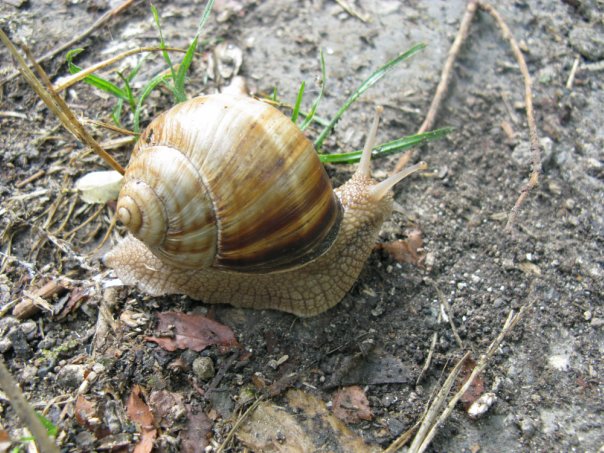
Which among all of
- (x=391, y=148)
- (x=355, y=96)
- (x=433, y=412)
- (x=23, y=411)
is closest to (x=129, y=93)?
(x=355, y=96)

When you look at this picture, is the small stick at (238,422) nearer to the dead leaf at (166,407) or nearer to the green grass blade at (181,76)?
the dead leaf at (166,407)

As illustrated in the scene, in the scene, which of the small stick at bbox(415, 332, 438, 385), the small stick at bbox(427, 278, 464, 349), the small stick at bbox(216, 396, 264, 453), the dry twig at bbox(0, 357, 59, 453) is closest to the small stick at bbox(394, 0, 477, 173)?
the small stick at bbox(427, 278, 464, 349)

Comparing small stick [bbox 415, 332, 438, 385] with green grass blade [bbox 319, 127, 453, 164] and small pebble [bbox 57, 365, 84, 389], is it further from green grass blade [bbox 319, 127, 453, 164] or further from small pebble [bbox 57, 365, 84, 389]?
small pebble [bbox 57, 365, 84, 389]

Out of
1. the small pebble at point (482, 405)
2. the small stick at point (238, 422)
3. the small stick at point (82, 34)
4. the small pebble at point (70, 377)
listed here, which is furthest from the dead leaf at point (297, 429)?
the small stick at point (82, 34)

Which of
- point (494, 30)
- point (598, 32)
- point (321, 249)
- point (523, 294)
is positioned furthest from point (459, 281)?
point (598, 32)

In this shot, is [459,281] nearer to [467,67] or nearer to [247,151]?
[247,151]

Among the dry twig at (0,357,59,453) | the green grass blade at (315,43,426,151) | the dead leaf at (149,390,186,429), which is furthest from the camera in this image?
the green grass blade at (315,43,426,151)

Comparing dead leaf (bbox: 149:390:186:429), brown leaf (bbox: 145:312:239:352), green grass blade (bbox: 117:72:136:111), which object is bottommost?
dead leaf (bbox: 149:390:186:429)

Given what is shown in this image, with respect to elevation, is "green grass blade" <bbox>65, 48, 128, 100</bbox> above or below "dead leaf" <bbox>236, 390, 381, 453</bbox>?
above
